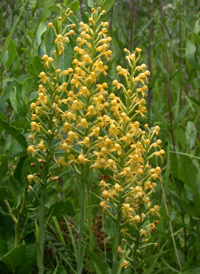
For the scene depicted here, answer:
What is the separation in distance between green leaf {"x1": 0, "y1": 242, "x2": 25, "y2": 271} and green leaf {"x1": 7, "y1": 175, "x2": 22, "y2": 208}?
25 centimetres

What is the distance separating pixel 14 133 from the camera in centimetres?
178

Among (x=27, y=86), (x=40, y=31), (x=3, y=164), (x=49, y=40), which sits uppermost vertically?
(x=40, y=31)

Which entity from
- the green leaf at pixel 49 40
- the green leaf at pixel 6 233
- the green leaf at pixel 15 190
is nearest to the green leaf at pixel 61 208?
the green leaf at pixel 15 190

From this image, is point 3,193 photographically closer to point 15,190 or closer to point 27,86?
point 15,190

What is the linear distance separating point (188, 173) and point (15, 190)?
4.12ft

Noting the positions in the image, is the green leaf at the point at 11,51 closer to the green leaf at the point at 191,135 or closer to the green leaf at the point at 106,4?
the green leaf at the point at 106,4

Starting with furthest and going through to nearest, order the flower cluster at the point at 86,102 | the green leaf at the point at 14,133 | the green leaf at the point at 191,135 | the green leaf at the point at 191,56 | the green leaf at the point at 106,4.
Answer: the green leaf at the point at 191,135
the green leaf at the point at 191,56
the green leaf at the point at 106,4
the green leaf at the point at 14,133
the flower cluster at the point at 86,102

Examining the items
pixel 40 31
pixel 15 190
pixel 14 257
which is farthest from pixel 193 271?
pixel 40 31

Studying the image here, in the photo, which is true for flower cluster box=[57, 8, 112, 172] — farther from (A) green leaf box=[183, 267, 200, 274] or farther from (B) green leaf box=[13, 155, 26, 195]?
(A) green leaf box=[183, 267, 200, 274]

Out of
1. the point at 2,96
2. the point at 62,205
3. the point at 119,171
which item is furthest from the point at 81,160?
the point at 2,96

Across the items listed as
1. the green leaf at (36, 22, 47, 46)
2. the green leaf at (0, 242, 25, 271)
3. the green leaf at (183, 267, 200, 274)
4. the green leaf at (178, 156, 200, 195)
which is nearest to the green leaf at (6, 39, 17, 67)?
the green leaf at (36, 22, 47, 46)

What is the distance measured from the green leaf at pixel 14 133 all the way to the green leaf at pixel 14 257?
56 centimetres

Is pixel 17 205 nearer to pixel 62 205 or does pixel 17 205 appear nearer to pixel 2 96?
pixel 62 205

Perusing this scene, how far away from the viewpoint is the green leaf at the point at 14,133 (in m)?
1.73
